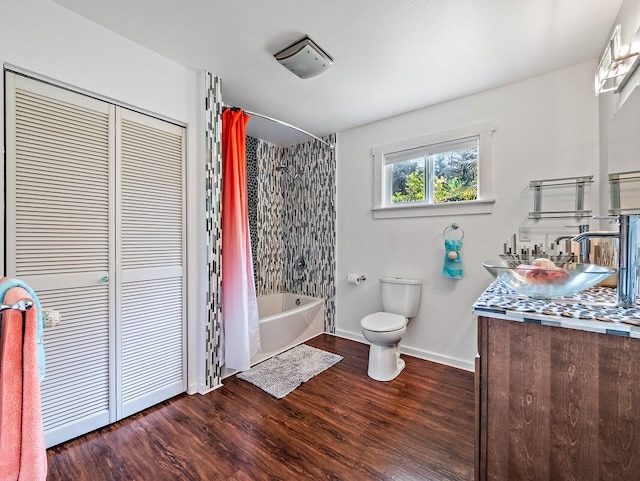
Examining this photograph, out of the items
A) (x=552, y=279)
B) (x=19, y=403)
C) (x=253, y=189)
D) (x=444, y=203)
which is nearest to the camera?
(x=19, y=403)

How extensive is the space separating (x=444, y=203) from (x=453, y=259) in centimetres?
50

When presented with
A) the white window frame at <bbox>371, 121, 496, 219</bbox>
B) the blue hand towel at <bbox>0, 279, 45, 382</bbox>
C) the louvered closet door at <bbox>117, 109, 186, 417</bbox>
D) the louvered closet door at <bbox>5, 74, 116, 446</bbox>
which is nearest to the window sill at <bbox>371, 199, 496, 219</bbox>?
the white window frame at <bbox>371, 121, 496, 219</bbox>

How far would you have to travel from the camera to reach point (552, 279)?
101 centimetres

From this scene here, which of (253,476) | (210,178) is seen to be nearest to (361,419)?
(253,476)

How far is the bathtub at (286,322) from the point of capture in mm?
2611

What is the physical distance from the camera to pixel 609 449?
2.66 ft

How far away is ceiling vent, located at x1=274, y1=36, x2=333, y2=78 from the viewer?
1.75 meters

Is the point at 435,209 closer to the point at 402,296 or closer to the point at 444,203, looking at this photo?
the point at 444,203

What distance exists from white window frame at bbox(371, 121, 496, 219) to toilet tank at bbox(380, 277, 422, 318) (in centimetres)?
65

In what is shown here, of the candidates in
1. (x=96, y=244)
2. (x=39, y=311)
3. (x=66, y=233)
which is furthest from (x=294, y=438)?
(x=66, y=233)

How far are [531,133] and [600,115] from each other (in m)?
0.37

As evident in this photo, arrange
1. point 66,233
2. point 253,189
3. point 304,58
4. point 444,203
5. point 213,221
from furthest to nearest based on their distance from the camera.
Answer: point 253,189 → point 444,203 → point 213,221 → point 304,58 → point 66,233

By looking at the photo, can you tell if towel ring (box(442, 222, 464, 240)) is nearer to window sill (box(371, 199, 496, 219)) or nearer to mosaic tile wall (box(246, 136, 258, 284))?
window sill (box(371, 199, 496, 219))

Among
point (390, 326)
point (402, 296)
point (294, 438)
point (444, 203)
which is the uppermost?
point (444, 203)
